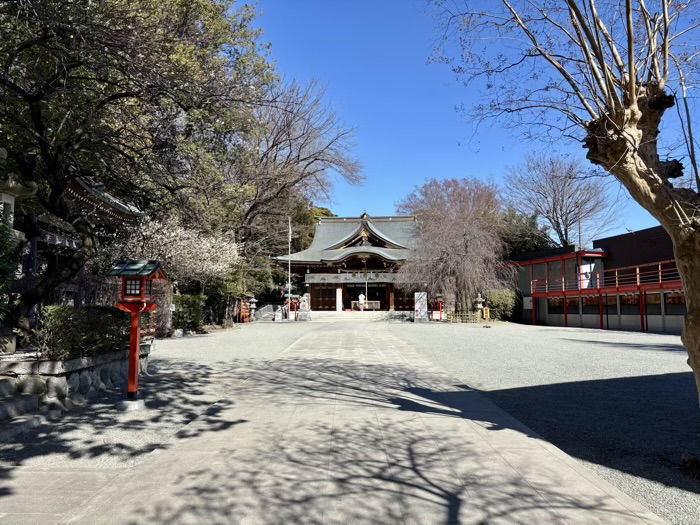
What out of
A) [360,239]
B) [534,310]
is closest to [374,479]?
[534,310]

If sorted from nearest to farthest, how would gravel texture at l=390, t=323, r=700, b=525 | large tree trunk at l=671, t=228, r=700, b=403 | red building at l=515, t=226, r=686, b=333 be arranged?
large tree trunk at l=671, t=228, r=700, b=403, gravel texture at l=390, t=323, r=700, b=525, red building at l=515, t=226, r=686, b=333

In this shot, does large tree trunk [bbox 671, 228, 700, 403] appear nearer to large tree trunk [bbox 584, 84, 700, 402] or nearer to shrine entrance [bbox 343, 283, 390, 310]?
large tree trunk [bbox 584, 84, 700, 402]

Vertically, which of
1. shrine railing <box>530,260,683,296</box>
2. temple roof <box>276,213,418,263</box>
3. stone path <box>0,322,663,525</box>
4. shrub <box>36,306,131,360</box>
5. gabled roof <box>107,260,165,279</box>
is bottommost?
stone path <box>0,322,663,525</box>

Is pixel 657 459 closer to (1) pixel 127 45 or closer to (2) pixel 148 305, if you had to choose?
(2) pixel 148 305

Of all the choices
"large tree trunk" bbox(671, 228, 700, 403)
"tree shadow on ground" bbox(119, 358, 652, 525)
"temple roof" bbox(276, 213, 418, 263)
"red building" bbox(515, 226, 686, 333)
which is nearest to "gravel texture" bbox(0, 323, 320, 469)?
"tree shadow on ground" bbox(119, 358, 652, 525)

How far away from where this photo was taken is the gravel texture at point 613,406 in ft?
13.0

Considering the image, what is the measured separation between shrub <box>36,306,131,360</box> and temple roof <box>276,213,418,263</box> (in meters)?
28.0

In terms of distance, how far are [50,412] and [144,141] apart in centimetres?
595

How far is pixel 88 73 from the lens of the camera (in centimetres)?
825

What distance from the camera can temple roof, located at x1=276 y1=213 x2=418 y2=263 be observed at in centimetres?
3819

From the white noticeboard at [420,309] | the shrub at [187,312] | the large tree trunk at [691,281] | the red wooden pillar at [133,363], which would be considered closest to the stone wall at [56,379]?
the red wooden pillar at [133,363]

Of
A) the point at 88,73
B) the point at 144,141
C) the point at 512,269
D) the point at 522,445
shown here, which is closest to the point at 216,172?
the point at 144,141

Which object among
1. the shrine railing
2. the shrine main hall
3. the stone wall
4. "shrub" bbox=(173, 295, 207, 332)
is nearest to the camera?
the stone wall

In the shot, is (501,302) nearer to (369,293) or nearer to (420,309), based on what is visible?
(420,309)
